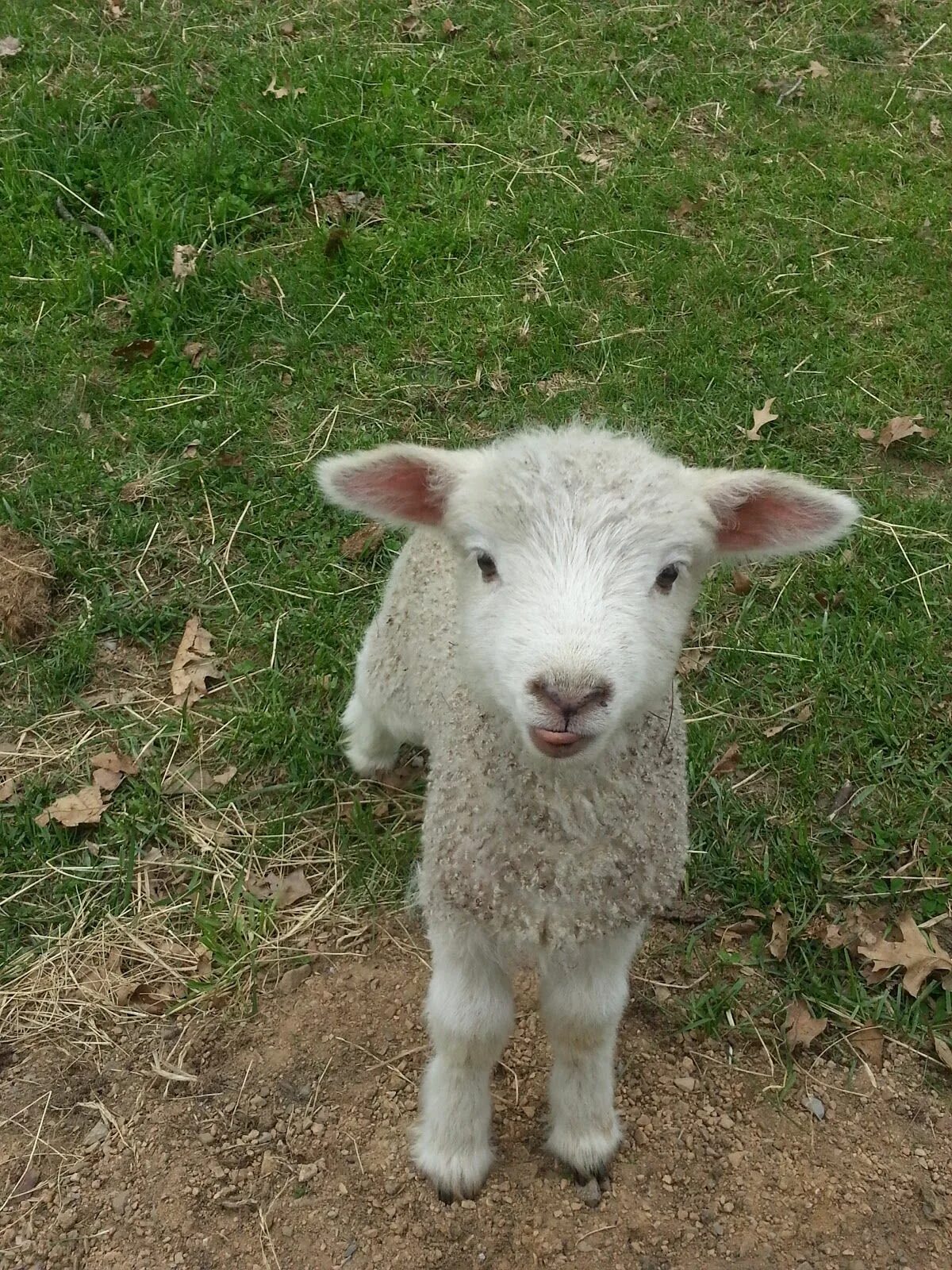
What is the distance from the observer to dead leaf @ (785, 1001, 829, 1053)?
3.01m

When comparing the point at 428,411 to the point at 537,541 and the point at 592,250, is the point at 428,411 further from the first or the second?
the point at 537,541

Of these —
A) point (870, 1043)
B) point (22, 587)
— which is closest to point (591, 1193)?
point (870, 1043)

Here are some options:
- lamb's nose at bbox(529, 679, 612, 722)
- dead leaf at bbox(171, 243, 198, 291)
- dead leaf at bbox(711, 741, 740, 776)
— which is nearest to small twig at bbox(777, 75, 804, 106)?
dead leaf at bbox(171, 243, 198, 291)

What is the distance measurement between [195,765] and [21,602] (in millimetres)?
1058

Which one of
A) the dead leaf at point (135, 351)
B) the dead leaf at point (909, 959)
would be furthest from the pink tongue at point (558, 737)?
the dead leaf at point (135, 351)

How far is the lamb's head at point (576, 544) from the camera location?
179cm

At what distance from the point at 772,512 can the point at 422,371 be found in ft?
10.1

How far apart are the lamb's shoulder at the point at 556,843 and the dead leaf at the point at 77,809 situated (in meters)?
1.76

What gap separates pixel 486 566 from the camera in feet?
6.84

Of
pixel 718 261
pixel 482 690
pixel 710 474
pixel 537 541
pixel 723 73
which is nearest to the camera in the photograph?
pixel 537 541

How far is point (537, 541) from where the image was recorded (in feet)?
6.35

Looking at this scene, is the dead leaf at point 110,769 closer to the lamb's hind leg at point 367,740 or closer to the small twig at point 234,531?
the lamb's hind leg at point 367,740

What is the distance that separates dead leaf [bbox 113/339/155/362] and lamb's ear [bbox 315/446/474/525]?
→ 3053 millimetres

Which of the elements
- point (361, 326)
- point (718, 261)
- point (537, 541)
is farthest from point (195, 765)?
point (718, 261)
